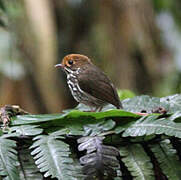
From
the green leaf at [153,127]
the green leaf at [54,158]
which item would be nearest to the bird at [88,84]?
the green leaf at [153,127]

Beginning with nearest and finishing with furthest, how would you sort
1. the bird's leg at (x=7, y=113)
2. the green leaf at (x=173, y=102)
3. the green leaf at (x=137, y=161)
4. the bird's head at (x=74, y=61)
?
1. the green leaf at (x=137, y=161)
2. the bird's leg at (x=7, y=113)
3. the green leaf at (x=173, y=102)
4. the bird's head at (x=74, y=61)

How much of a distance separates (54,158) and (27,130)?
204 millimetres

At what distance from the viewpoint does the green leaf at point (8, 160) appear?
5.02 feet

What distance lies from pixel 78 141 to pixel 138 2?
3.57 meters

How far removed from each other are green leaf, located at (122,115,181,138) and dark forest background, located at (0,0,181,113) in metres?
2.96

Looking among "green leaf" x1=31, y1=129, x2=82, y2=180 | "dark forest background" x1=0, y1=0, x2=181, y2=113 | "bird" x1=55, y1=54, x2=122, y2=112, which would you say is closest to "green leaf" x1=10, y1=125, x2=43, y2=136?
"green leaf" x1=31, y1=129, x2=82, y2=180

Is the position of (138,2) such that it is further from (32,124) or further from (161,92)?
(32,124)

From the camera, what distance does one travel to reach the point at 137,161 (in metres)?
1.72

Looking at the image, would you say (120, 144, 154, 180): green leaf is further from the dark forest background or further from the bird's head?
the dark forest background

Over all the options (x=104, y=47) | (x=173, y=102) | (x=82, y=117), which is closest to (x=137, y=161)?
(x=82, y=117)

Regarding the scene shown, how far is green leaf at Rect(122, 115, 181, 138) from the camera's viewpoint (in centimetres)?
170

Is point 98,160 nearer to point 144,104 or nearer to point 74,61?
point 144,104

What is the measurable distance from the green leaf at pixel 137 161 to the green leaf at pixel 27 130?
34 cm

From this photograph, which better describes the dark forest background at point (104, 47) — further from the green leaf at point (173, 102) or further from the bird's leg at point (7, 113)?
the bird's leg at point (7, 113)
